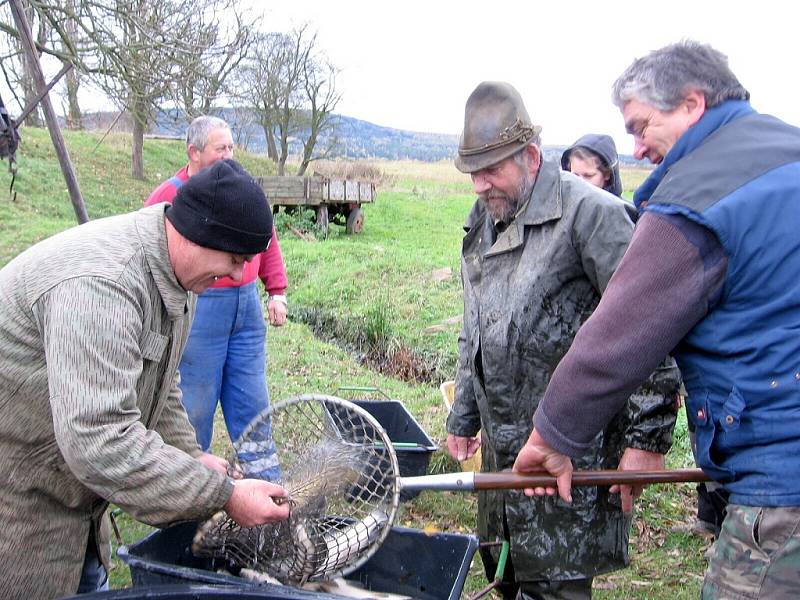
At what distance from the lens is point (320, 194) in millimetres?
17078

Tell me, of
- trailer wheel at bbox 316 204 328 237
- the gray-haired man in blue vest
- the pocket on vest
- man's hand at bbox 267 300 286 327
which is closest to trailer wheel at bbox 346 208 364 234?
trailer wheel at bbox 316 204 328 237

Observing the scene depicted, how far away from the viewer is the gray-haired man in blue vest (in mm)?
1752

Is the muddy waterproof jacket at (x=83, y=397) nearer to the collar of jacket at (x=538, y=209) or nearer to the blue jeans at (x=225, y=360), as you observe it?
the collar of jacket at (x=538, y=209)

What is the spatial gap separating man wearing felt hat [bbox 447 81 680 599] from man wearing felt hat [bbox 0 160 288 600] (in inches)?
38.9

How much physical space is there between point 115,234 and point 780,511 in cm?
179

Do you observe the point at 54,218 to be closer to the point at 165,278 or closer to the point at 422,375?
the point at 422,375

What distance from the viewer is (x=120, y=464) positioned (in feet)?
6.10

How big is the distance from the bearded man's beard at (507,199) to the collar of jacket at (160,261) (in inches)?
46.2

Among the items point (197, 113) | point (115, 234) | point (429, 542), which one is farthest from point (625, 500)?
point (197, 113)

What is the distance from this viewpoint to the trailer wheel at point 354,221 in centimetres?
1828

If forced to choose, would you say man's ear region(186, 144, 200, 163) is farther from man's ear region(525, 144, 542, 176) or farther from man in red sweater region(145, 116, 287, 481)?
man's ear region(525, 144, 542, 176)

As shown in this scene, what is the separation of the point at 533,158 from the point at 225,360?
2.32 metres

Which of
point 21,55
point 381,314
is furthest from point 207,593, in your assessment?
point 21,55

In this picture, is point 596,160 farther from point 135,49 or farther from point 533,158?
point 135,49
